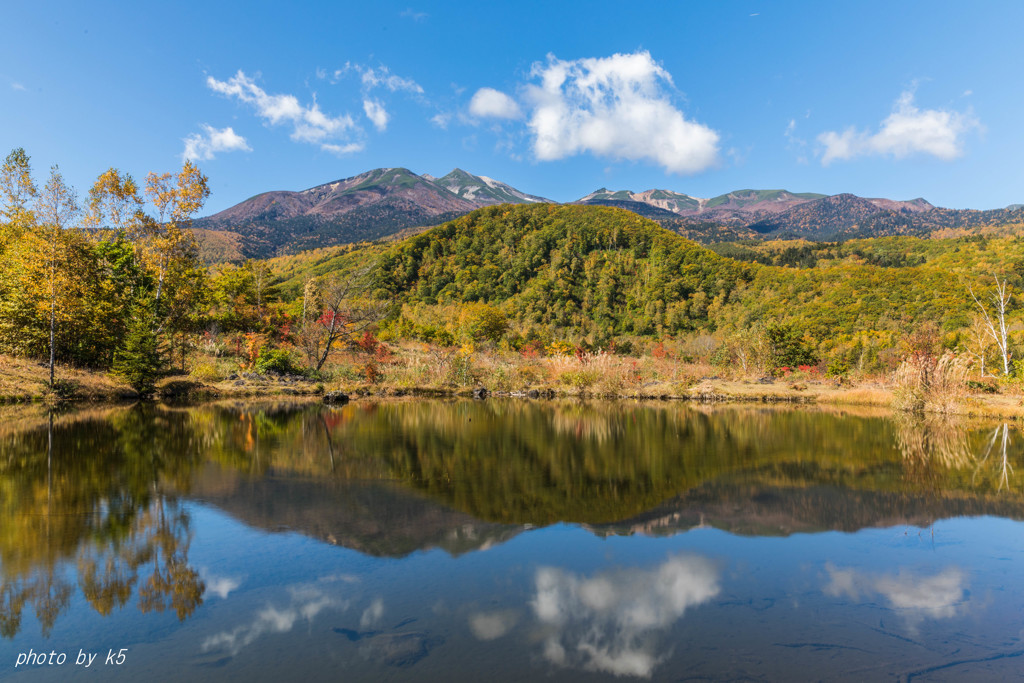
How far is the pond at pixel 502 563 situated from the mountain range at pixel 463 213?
68.4 metres

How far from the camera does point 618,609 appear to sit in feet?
13.1

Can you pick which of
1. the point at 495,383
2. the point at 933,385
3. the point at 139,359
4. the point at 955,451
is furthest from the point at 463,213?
the point at 955,451

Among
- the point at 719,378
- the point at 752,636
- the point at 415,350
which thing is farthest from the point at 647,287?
the point at 752,636

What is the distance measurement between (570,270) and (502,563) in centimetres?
5464

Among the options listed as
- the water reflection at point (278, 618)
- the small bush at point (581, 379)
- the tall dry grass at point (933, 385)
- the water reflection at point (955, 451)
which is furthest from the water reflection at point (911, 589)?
the small bush at point (581, 379)

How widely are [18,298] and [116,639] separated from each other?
20.4m

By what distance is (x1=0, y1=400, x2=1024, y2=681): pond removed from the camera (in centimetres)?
331

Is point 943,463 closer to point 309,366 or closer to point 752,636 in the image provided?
point 752,636

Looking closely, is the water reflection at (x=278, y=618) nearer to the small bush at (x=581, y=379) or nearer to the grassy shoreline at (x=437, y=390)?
the grassy shoreline at (x=437, y=390)

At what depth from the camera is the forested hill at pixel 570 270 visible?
50.1 meters

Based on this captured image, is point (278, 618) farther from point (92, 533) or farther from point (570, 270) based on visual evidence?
point (570, 270)

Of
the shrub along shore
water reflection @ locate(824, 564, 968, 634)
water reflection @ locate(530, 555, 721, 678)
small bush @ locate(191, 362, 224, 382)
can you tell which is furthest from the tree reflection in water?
small bush @ locate(191, 362, 224, 382)

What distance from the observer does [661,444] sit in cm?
1112

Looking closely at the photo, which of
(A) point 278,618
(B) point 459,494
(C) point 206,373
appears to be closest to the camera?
(A) point 278,618
